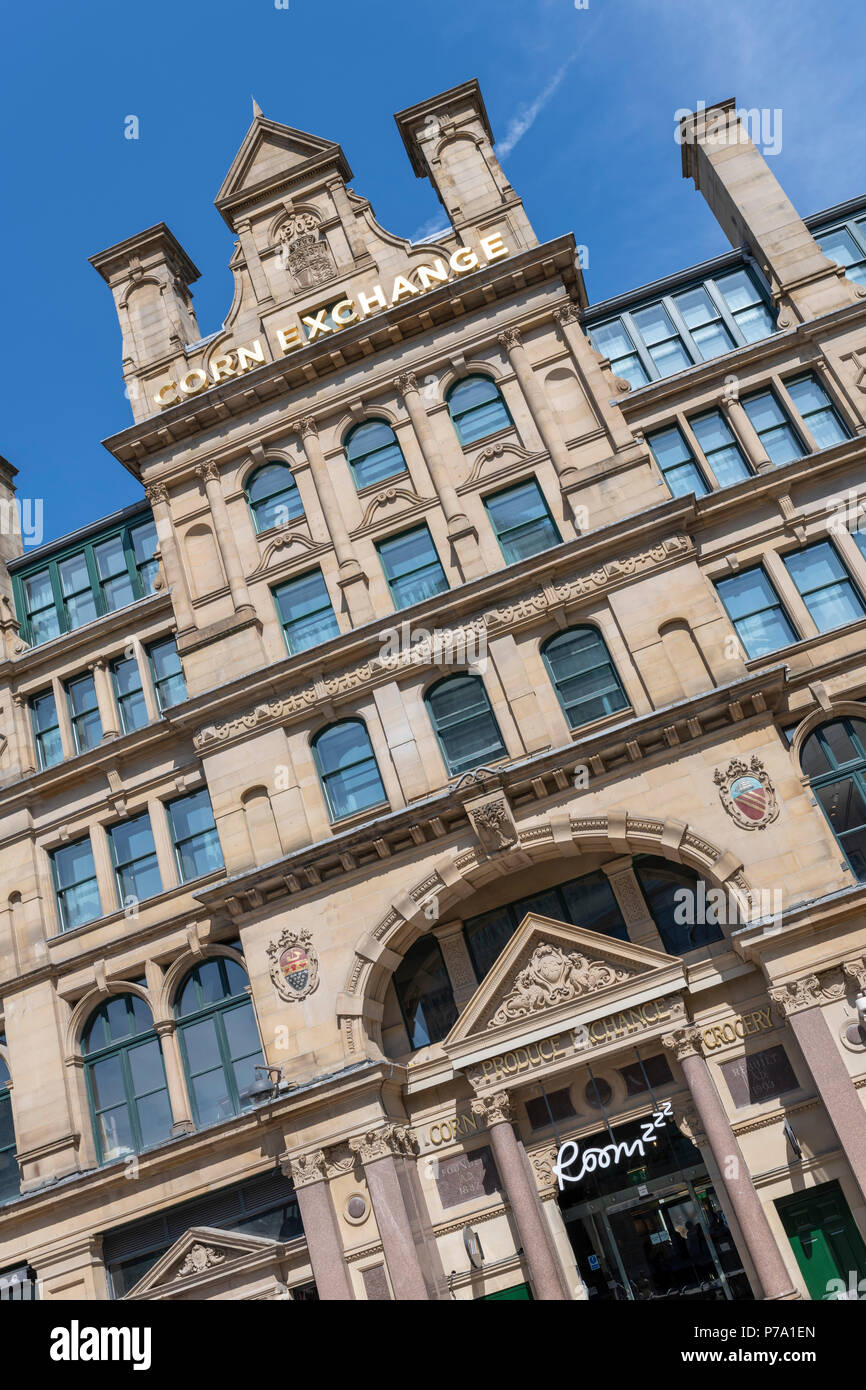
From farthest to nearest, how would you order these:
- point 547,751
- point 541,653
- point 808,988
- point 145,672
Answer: point 145,672
point 541,653
point 547,751
point 808,988

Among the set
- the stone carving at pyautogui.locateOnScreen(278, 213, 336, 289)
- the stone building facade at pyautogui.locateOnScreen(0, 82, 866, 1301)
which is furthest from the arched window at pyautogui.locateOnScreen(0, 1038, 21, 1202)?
the stone carving at pyautogui.locateOnScreen(278, 213, 336, 289)

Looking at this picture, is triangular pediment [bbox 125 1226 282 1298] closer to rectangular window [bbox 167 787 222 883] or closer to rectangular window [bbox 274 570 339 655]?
rectangular window [bbox 167 787 222 883]

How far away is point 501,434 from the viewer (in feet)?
95.4

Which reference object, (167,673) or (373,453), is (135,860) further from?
(373,453)

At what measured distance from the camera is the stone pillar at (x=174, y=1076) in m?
25.6

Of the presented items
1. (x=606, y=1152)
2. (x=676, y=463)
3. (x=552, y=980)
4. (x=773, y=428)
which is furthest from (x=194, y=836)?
(x=773, y=428)

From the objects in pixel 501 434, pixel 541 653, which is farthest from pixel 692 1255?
pixel 501 434

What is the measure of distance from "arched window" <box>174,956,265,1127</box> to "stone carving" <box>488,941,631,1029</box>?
6.12m

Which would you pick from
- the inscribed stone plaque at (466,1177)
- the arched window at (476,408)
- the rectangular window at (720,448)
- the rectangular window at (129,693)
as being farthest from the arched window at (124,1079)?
the rectangular window at (720,448)

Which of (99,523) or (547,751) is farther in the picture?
(99,523)

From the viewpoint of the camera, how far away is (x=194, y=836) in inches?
1129

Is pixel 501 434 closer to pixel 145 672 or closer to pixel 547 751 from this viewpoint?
pixel 547 751

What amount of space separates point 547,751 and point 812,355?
13.1 m

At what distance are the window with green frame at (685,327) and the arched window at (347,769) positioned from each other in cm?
1262
